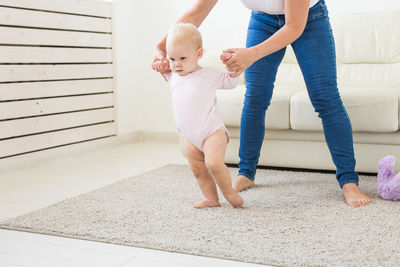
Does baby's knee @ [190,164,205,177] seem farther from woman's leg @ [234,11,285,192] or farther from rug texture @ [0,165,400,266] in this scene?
woman's leg @ [234,11,285,192]

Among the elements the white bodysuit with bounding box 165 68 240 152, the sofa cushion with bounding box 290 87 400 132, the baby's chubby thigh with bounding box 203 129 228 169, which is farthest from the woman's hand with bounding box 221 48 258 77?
the sofa cushion with bounding box 290 87 400 132

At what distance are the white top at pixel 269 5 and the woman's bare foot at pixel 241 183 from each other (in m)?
0.67

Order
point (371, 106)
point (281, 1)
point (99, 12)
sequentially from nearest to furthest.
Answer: point (281, 1), point (371, 106), point (99, 12)

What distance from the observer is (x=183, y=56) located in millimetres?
1664

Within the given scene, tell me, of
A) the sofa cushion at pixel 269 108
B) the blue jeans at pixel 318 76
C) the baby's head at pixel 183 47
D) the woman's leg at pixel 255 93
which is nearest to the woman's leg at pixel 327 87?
the blue jeans at pixel 318 76

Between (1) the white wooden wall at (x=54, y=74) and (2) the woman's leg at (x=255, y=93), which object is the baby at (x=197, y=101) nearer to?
(2) the woman's leg at (x=255, y=93)

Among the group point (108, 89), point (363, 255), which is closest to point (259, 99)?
point (363, 255)

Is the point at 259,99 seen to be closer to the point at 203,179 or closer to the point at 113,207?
the point at 203,179

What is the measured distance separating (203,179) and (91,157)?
140 cm

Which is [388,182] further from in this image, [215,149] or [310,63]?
[215,149]

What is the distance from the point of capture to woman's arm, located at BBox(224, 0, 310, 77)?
1.58m

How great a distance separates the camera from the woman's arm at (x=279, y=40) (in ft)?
5.17

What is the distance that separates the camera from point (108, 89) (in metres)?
3.41

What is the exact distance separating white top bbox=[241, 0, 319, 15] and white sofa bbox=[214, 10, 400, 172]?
621 mm
